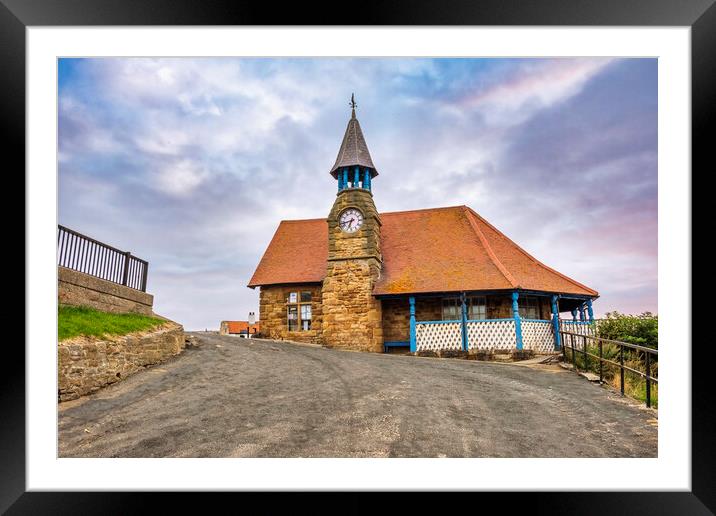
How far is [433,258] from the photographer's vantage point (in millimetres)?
17344

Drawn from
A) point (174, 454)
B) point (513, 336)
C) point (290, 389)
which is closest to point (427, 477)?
point (174, 454)

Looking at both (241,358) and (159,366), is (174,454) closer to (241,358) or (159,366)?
(159,366)

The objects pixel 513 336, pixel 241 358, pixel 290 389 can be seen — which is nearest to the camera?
pixel 290 389

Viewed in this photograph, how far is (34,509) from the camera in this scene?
3.97 metres

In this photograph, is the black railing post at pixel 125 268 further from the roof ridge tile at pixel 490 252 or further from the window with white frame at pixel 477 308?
the roof ridge tile at pixel 490 252

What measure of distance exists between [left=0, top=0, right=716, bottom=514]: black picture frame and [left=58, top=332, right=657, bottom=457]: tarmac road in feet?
6.12

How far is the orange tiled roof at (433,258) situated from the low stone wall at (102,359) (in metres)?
8.29

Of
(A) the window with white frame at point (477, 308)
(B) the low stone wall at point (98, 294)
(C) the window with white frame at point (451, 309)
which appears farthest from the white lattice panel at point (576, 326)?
(B) the low stone wall at point (98, 294)

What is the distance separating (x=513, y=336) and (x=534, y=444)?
30.6ft

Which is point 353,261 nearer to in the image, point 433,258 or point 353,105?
point 433,258

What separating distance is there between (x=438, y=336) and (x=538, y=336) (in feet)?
11.3

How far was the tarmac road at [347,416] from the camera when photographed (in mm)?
5953

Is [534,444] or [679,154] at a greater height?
[679,154]

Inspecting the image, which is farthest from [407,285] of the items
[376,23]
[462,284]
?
[376,23]
